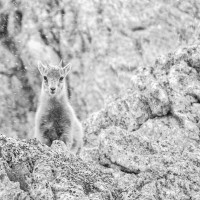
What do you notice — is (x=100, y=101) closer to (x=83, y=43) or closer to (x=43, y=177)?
(x=83, y=43)

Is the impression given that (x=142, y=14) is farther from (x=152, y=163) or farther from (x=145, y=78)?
(x=152, y=163)

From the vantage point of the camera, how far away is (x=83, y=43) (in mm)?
20766

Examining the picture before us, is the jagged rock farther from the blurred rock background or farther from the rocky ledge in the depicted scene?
the blurred rock background

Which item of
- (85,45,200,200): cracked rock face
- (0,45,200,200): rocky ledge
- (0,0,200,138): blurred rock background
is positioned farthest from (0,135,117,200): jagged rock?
(0,0,200,138): blurred rock background

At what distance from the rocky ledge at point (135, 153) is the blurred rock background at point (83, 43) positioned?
634 cm

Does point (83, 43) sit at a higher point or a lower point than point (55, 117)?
higher

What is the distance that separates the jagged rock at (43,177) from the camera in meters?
5.73

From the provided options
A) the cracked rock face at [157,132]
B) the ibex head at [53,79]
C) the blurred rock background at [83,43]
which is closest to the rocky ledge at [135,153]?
the cracked rock face at [157,132]

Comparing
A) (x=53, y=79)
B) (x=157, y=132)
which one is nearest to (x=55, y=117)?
(x=53, y=79)

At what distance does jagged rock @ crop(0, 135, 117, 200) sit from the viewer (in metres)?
5.73

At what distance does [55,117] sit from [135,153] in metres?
3.10

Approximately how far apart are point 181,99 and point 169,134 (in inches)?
29.3

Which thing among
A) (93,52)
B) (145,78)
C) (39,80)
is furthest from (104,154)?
(93,52)

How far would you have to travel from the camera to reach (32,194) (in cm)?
569
